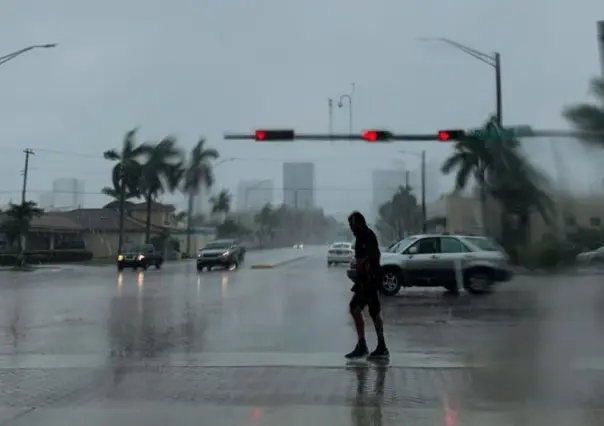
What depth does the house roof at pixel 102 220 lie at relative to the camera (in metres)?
78.8

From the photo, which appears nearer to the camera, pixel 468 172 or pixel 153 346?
pixel 153 346

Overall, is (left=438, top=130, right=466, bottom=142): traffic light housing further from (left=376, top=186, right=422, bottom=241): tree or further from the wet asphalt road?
(left=376, top=186, right=422, bottom=241): tree

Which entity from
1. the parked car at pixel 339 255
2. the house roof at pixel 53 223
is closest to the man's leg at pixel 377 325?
the parked car at pixel 339 255

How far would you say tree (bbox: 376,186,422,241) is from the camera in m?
80.8

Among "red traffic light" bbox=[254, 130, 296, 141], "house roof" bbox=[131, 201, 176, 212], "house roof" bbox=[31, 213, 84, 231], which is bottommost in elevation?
"house roof" bbox=[31, 213, 84, 231]

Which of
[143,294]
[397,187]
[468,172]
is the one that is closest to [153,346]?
[143,294]

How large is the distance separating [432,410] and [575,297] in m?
12.9

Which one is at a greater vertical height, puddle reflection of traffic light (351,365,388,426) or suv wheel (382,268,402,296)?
suv wheel (382,268,402,296)

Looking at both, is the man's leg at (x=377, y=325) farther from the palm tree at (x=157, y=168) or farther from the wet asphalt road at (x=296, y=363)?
the palm tree at (x=157, y=168)

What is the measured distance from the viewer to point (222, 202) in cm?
10938

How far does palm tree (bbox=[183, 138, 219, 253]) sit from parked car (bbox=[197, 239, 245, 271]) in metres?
32.1

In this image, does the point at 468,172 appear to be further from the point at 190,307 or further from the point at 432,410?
the point at 432,410

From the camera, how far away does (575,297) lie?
1975 cm

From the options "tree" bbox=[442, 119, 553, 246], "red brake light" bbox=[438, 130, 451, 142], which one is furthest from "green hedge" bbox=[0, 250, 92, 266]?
"red brake light" bbox=[438, 130, 451, 142]
